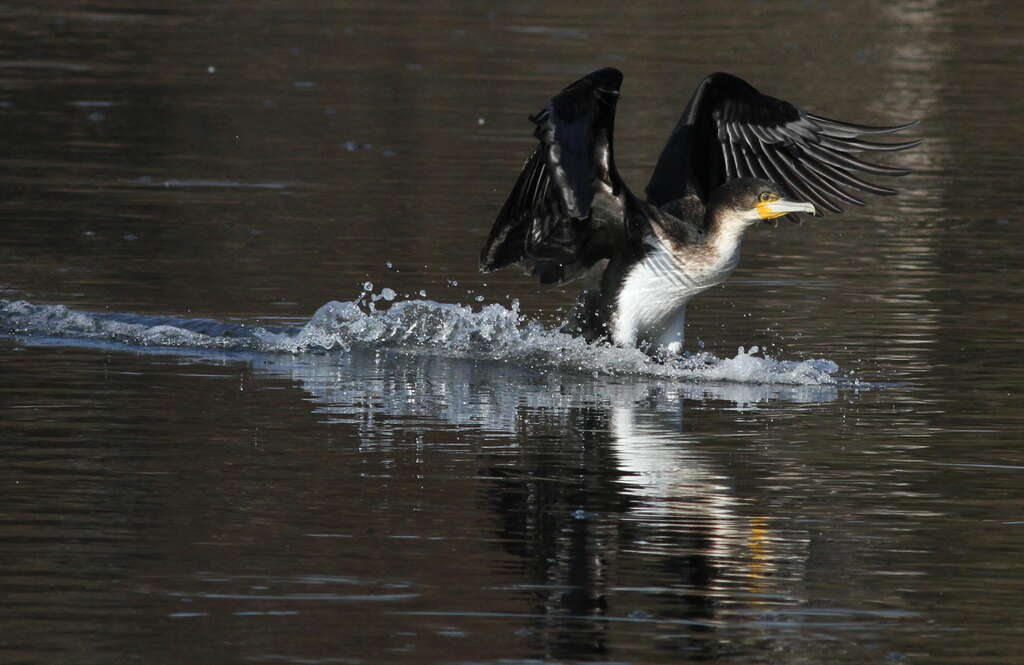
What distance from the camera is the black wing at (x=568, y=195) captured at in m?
9.01

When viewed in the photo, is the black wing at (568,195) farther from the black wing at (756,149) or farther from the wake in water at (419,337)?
the black wing at (756,149)

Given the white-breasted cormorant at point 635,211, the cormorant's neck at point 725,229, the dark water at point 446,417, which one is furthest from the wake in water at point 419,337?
the cormorant's neck at point 725,229

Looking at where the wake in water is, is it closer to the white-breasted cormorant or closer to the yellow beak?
the white-breasted cormorant

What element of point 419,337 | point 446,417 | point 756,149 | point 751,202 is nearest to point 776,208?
point 751,202

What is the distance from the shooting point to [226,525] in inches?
Answer: 264

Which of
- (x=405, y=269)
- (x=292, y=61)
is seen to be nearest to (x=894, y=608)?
(x=405, y=269)

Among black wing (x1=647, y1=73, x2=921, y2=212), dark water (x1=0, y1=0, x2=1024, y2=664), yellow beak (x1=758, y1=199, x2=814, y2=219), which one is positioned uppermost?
black wing (x1=647, y1=73, x2=921, y2=212)

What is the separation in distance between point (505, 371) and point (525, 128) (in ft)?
27.5

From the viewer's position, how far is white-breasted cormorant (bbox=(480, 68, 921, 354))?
911 centimetres

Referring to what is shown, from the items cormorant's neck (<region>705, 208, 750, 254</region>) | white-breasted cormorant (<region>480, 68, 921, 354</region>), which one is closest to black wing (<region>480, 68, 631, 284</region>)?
white-breasted cormorant (<region>480, 68, 921, 354</region>)

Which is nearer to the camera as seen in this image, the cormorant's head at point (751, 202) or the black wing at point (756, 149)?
the cormorant's head at point (751, 202)

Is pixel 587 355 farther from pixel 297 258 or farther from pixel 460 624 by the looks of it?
pixel 460 624

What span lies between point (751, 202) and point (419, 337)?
5.87 feet

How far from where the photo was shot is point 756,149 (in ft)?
36.0
